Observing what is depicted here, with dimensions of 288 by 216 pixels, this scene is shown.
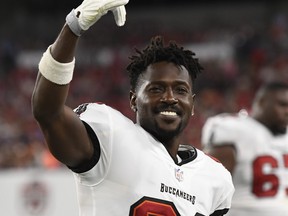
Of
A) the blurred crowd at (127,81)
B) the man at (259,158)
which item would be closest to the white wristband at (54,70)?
the man at (259,158)

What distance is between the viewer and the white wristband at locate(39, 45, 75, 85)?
2.33 meters

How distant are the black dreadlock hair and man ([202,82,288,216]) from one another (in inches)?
73.5

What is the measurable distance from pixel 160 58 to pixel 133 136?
34cm

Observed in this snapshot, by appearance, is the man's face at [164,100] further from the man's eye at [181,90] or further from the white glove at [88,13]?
the white glove at [88,13]

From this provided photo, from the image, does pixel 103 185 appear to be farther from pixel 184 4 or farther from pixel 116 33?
pixel 184 4

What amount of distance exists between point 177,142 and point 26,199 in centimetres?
474

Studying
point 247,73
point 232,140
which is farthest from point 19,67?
point 232,140

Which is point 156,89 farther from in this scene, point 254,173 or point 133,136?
point 254,173

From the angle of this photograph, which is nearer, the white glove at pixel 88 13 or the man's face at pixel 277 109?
the white glove at pixel 88 13

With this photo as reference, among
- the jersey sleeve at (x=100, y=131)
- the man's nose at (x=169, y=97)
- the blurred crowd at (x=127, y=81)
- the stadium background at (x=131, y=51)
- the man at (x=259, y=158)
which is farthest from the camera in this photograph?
the stadium background at (x=131, y=51)

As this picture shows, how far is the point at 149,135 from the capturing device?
2.82 meters

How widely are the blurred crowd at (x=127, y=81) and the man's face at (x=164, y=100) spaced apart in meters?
5.86

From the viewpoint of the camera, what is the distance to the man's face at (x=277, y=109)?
4.84m

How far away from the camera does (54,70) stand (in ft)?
7.66
